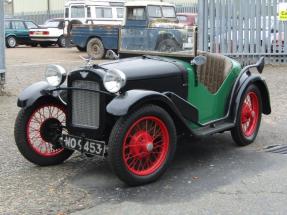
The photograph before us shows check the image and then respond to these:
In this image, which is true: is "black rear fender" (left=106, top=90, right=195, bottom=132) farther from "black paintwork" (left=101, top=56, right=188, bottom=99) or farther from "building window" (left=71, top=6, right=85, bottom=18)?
"building window" (left=71, top=6, right=85, bottom=18)

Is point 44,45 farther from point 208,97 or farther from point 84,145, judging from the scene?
point 84,145

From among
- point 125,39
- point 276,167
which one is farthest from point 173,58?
point 276,167

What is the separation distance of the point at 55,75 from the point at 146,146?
4.29 feet

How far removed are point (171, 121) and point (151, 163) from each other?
1.54 ft

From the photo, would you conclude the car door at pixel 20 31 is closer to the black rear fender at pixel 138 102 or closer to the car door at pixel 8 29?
the car door at pixel 8 29

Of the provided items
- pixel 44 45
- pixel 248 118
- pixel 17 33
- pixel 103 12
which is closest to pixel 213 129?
pixel 248 118

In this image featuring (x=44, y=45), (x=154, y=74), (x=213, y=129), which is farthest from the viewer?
(x=44, y=45)

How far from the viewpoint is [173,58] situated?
6.33 metres

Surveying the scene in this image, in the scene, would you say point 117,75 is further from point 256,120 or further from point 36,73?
point 36,73

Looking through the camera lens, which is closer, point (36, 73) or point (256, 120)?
point (256, 120)

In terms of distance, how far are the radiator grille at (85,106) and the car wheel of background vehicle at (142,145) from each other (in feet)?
1.47

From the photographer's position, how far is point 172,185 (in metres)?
5.33

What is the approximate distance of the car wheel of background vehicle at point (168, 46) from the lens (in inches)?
251

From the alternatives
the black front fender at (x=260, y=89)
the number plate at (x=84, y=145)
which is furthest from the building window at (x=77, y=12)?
the number plate at (x=84, y=145)
